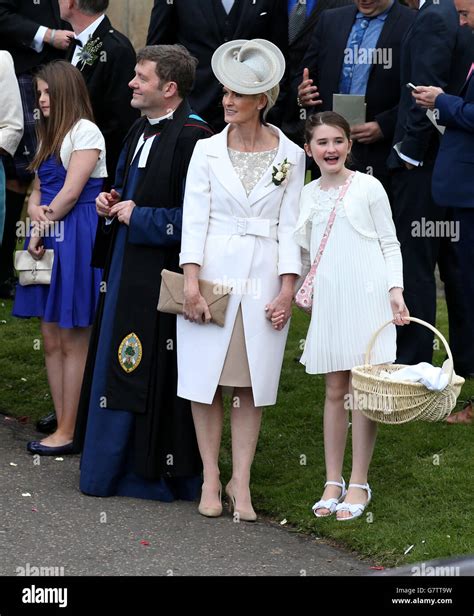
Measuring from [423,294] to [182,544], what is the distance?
2576mm

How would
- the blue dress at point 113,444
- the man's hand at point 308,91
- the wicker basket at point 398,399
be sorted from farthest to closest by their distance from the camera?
the man's hand at point 308,91 < the blue dress at point 113,444 < the wicker basket at point 398,399

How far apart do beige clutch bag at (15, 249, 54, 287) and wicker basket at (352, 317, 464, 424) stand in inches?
84.3

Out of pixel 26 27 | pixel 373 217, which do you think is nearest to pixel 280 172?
pixel 373 217

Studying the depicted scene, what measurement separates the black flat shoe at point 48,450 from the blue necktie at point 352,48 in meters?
2.62

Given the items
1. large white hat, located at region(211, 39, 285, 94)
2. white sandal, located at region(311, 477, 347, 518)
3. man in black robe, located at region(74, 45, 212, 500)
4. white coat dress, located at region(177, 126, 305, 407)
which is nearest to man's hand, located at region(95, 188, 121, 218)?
man in black robe, located at region(74, 45, 212, 500)

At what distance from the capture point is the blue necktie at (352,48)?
8.05 metres

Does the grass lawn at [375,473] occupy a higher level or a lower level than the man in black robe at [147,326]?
lower

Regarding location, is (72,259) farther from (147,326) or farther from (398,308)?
(398,308)

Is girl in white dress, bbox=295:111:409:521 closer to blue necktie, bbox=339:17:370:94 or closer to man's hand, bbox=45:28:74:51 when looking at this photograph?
blue necktie, bbox=339:17:370:94

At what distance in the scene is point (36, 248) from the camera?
740cm

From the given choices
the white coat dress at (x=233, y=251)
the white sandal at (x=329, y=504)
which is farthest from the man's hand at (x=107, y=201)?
the white sandal at (x=329, y=504)

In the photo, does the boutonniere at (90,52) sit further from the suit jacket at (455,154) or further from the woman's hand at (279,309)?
the woman's hand at (279,309)
